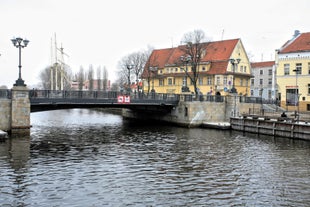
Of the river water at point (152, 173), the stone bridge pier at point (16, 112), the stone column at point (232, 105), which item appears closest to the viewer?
the river water at point (152, 173)

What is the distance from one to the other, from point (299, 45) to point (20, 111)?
1640 inches

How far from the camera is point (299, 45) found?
53594mm

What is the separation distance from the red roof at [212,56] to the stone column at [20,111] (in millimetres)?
35611

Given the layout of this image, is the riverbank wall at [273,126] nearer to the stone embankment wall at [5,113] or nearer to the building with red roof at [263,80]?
the stone embankment wall at [5,113]

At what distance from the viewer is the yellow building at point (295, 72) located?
52.0 metres

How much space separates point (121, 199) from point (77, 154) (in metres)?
10.8

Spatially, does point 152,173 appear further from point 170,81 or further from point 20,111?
point 170,81

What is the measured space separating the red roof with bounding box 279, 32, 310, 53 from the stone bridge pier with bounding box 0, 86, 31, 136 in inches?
1553

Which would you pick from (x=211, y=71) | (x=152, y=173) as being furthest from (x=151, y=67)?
(x=152, y=173)

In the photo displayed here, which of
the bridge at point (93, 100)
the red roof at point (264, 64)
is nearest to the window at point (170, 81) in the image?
the bridge at point (93, 100)

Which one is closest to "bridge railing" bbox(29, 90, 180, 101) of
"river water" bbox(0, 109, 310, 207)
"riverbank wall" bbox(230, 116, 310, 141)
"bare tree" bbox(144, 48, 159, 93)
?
"river water" bbox(0, 109, 310, 207)

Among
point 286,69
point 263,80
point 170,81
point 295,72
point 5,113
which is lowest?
point 5,113

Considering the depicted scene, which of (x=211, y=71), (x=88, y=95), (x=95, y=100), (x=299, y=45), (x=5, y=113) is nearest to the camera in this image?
(x=5, y=113)

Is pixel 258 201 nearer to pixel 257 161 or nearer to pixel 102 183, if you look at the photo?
pixel 102 183
